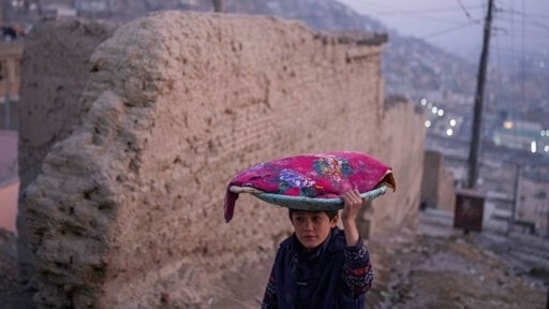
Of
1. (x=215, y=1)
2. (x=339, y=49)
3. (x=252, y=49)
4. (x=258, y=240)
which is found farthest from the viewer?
(x=215, y=1)

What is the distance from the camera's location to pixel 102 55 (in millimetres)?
4805

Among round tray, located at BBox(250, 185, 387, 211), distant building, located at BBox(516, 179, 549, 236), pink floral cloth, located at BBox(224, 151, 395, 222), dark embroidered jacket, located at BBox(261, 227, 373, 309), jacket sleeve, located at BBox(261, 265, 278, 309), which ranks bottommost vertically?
distant building, located at BBox(516, 179, 549, 236)

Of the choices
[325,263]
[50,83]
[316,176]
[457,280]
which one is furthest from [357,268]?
[457,280]

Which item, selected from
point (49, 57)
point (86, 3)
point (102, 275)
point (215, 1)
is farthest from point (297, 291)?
point (86, 3)

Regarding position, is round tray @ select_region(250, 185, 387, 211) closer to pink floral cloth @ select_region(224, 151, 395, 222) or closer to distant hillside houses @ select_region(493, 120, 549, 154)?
pink floral cloth @ select_region(224, 151, 395, 222)

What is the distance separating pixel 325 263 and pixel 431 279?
234 inches

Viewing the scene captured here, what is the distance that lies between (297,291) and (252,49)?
3.47 m

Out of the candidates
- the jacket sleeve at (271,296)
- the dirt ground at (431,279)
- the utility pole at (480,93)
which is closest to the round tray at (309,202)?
the jacket sleeve at (271,296)

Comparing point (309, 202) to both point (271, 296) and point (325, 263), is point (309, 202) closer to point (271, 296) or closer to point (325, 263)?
point (325, 263)

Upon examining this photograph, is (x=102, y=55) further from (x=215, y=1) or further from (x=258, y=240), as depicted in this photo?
(x=215, y=1)

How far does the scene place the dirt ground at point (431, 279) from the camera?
18.1 ft

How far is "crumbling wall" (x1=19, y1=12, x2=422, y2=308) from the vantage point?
4.21 meters

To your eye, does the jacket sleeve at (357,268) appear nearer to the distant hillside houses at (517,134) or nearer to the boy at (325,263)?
the boy at (325,263)

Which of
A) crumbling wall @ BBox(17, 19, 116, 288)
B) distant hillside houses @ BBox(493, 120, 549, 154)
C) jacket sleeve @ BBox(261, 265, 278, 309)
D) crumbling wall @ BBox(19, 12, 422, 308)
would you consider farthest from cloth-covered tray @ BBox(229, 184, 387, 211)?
distant hillside houses @ BBox(493, 120, 549, 154)
